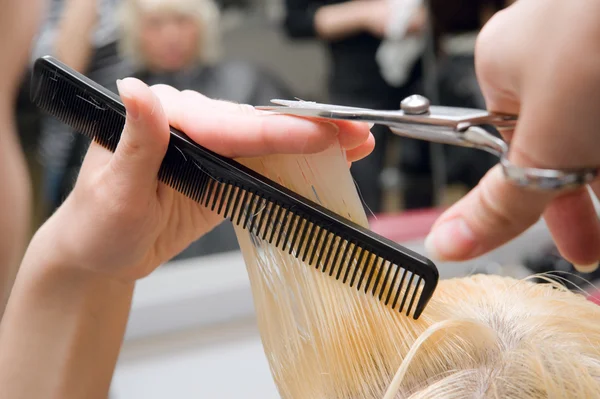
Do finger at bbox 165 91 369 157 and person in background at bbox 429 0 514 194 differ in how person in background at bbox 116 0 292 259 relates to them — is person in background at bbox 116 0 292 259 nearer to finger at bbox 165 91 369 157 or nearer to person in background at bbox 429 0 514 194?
person in background at bbox 429 0 514 194

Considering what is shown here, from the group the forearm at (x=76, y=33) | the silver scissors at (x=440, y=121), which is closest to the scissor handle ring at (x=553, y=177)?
the silver scissors at (x=440, y=121)

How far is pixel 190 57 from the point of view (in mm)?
1855

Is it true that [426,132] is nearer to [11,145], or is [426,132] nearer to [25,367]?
[25,367]

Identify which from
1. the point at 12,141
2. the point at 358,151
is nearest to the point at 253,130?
the point at 358,151

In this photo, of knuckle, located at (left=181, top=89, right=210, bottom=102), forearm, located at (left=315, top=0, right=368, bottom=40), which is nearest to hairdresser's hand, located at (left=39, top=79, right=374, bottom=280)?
knuckle, located at (left=181, top=89, right=210, bottom=102)

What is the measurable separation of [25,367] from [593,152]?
0.67m

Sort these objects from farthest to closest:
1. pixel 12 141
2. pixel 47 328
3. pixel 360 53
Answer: pixel 360 53
pixel 12 141
pixel 47 328

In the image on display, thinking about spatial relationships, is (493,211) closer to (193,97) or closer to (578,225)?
(578,225)

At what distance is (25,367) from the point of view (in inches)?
29.4

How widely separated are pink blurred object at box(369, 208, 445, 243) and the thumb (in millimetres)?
1266

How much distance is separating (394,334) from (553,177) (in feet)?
0.88

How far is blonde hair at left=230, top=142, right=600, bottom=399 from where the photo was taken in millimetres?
564

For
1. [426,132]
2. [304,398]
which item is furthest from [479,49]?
[304,398]

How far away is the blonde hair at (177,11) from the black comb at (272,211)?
1200 mm
